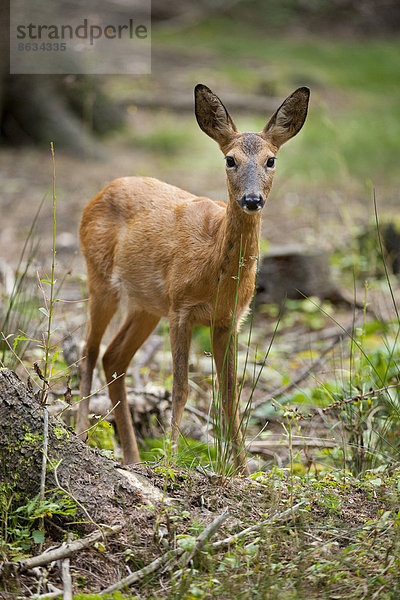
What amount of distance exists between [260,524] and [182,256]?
1.80m

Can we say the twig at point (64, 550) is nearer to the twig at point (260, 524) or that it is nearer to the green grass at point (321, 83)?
the twig at point (260, 524)

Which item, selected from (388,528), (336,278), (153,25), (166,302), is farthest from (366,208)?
(153,25)

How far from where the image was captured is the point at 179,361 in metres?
4.32

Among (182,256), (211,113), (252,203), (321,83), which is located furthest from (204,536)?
(321,83)

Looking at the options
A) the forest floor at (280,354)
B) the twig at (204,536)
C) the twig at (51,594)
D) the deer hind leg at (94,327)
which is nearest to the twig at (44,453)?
the forest floor at (280,354)

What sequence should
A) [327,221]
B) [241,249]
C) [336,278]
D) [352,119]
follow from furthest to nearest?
[352,119]
[327,221]
[336,278]
[241,249]

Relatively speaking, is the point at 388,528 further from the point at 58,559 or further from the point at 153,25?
the point at 153,25

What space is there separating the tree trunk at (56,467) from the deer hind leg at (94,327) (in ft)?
5.27

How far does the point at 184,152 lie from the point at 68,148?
1879 millimetres

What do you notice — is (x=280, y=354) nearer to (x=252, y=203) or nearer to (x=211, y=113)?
(x=211, y=113)

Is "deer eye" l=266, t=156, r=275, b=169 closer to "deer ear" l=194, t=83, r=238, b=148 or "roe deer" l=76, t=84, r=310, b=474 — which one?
"roe deer" l=76, t=84, r=310, b=474

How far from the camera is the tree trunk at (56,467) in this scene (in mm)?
3004

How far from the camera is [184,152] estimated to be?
500 inches

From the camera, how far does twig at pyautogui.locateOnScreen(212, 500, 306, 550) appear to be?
2887 millimetres
